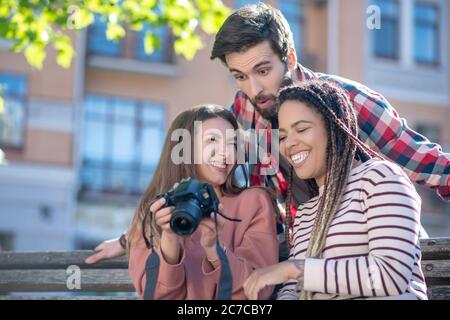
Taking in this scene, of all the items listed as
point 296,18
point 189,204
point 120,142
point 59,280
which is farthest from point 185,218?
point 296,18

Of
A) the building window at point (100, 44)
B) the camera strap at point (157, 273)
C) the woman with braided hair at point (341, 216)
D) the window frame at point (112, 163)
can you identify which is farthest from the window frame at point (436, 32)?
the camera strap at point (157, 273)

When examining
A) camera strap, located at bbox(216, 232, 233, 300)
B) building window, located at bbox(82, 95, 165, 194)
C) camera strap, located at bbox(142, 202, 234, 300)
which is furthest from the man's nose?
building window, located at bbox(82, 95, 165, 194)

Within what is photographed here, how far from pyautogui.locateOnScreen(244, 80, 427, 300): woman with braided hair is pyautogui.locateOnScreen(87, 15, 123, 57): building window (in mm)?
13473

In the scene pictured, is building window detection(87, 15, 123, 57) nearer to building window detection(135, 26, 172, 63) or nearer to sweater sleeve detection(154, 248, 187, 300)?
building window detection(135, 26, 172, 63)

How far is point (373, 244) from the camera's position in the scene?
8.74ft

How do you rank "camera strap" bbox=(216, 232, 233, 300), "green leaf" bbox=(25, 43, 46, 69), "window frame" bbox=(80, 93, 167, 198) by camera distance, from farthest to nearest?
"window frame" bbox=(80, 93, 167, 198), "green leaf" bbox=(25, 43, 46, 69), "camera strap" bbox=(216, 232, 233, 300)

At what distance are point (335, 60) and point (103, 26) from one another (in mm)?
4495

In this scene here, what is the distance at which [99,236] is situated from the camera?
50.5 ft

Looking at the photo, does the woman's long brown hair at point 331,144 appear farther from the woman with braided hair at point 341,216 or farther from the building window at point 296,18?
the building window at point 296,18

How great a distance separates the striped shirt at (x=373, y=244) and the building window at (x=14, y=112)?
1296 centimetres

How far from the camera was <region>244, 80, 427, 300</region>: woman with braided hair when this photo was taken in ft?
8.66

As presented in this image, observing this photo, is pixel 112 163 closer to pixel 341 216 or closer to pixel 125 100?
pixel 125 100

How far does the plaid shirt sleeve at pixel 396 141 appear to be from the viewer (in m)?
3.54

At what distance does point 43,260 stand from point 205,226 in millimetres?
1667
